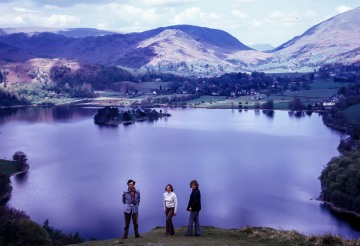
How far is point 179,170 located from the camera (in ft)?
163

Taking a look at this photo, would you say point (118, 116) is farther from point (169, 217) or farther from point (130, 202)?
point (130, 202)

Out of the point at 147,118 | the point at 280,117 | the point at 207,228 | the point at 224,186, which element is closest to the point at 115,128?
the point at 147,118

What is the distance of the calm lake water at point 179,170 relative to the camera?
34.6m

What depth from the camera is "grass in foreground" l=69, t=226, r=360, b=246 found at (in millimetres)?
10876

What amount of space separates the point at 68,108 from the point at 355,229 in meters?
95.3

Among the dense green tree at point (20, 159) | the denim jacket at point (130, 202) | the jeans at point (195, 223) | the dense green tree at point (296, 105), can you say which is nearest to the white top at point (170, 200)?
the jeans at point (195, 223)

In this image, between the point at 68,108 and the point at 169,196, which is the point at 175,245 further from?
the point at 68,108

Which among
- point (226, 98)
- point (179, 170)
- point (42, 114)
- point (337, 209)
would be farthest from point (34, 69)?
point (337, 209)

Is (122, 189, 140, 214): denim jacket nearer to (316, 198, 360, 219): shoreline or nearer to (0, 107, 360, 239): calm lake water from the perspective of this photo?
(0, 107, 360, 239): calm lake water

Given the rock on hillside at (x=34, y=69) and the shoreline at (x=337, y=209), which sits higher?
the rock on hillside at (x=34, y=69)

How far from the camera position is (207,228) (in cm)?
1414

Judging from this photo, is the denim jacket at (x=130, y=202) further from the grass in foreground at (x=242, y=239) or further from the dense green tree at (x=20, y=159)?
the dense green tree at (x=20, y=159)

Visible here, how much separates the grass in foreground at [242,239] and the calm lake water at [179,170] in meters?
8.07

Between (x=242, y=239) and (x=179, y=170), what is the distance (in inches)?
1479
